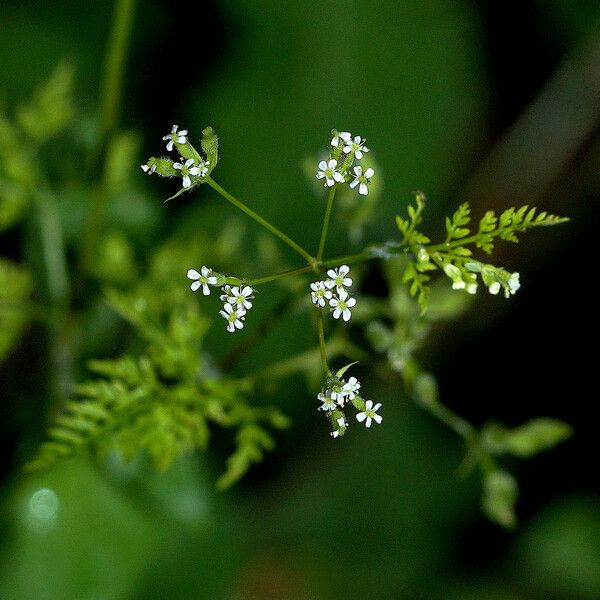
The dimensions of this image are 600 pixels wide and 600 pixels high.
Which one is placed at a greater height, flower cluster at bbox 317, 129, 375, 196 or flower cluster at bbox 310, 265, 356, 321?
flower cluster at bbox 317, 129, 375, 196

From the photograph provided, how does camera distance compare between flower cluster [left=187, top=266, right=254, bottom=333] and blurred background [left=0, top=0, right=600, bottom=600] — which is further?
blurred background [left=0, top=0, right=600, bottom=600]

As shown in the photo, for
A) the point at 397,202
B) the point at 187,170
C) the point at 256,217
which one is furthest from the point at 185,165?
the point at 397,202

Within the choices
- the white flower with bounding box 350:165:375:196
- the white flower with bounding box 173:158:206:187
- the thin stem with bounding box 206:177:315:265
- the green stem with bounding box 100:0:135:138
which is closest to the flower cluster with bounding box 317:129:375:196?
the white flower with bounding box 350:165:375:196

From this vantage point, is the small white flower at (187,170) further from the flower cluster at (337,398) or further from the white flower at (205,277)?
the flower cluster at (337,398)

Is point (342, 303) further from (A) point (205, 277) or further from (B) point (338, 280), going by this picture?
(A) point (205, 277)

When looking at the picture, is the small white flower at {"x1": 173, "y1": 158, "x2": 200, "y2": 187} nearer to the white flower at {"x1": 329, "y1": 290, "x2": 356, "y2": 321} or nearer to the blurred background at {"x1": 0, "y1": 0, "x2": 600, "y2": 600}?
the white flower at {"x1": 329, "y1": 290, "x2": 356, "y2": 321}

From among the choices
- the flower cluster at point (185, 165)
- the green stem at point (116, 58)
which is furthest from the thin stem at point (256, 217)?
the green stem at point (116, 58)

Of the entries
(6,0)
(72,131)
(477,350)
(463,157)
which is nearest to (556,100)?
(463,157)

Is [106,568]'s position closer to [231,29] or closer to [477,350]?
[477,350]
